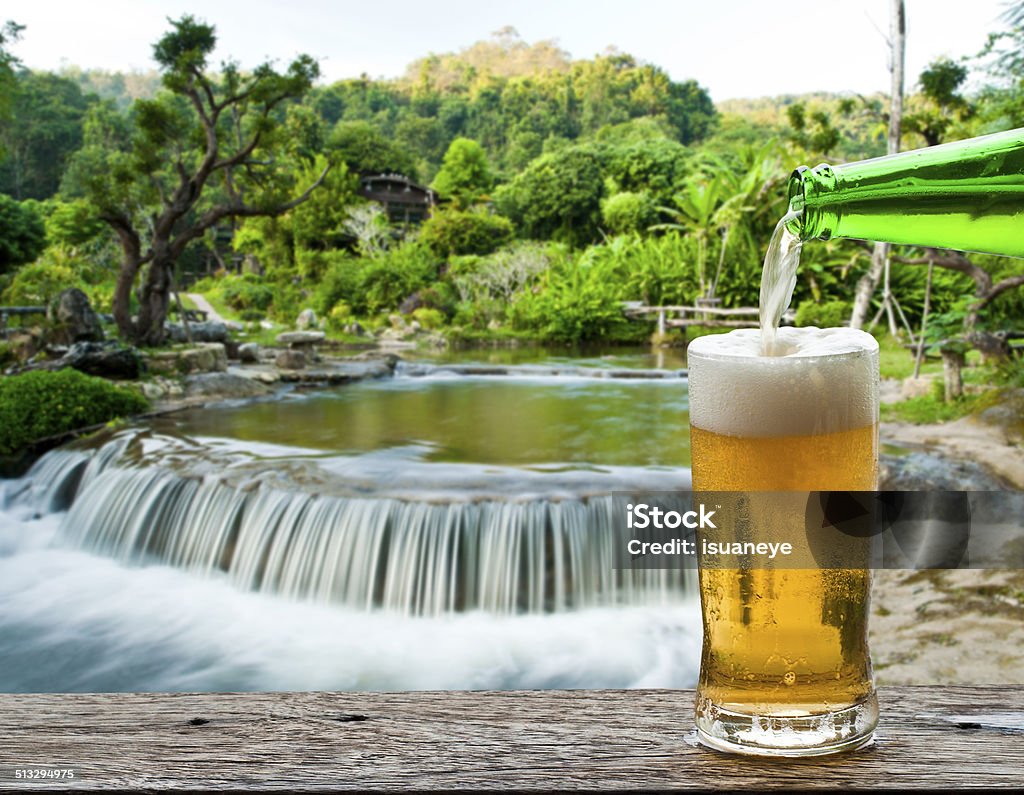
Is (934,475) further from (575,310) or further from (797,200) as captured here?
(575,310)

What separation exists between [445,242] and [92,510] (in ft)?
52.8

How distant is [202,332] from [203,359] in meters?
2.11

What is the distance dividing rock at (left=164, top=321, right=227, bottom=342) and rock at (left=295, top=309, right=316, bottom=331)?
12.6 feet

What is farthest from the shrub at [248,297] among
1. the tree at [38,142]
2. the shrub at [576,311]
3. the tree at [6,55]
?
the tree at [38,142]

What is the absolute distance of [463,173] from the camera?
86.7 feet

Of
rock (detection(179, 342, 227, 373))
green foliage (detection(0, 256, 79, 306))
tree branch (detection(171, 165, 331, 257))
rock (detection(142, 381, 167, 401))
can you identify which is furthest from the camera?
green foliage (detection(0, 256, 79, 306))

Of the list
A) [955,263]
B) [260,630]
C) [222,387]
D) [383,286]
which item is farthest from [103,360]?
[383,286]

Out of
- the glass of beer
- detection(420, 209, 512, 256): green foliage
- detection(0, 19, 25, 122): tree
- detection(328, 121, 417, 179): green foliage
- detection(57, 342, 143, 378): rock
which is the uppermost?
detection(328, 121, 417, 179): green foliage

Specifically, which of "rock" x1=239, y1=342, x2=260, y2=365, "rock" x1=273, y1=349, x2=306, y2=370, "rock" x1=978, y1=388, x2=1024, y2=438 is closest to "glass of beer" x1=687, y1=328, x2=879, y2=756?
"rock" x1=978, y1=388, x2=1024, y2=438

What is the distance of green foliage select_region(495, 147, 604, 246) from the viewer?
77.8 feet

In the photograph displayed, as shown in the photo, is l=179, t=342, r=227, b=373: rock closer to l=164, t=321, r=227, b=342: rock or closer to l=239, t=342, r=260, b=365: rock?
l=239, t=342, r=260, b=365: rock

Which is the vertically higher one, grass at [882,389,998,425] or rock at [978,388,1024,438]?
rock at [978,388,1024,438]

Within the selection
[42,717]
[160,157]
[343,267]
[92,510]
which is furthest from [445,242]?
[42,717]

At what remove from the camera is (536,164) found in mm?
24594
